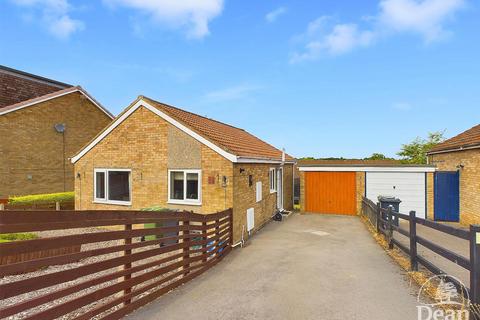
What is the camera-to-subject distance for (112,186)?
11836mm

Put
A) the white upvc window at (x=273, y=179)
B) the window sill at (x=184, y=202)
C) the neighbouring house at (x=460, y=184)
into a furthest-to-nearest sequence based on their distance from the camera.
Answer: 1. the white upvc window at (x=273, y=179)
2. the neighbouring house at (x=460, y=184)
3. the window sill at (x=184, y=202)

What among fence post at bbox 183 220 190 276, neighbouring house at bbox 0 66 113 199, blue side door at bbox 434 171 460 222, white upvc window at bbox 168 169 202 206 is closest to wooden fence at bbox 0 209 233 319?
fence post at bbox 183 220 190 276

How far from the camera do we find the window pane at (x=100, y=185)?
1202 centimetres

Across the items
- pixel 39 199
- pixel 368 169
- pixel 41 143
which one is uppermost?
pixel 41 143

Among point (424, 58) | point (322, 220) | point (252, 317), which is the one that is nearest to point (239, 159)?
point (252, 317)

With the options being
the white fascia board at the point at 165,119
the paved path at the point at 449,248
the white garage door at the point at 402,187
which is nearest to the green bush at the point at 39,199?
the white fascia board at the point at 165,119

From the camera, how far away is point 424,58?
1283cm

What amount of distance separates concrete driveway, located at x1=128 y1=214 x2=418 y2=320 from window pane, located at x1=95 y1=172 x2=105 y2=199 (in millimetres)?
6917

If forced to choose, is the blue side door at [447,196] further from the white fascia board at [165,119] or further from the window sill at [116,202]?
the window sill at [116,202]

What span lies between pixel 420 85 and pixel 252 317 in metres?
16.3

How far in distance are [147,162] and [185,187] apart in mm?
1908

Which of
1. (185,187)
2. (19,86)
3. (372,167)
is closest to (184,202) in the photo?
(185,187)

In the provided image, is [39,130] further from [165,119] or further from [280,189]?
[280,189]

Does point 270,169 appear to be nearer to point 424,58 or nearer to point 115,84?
point 424,58
